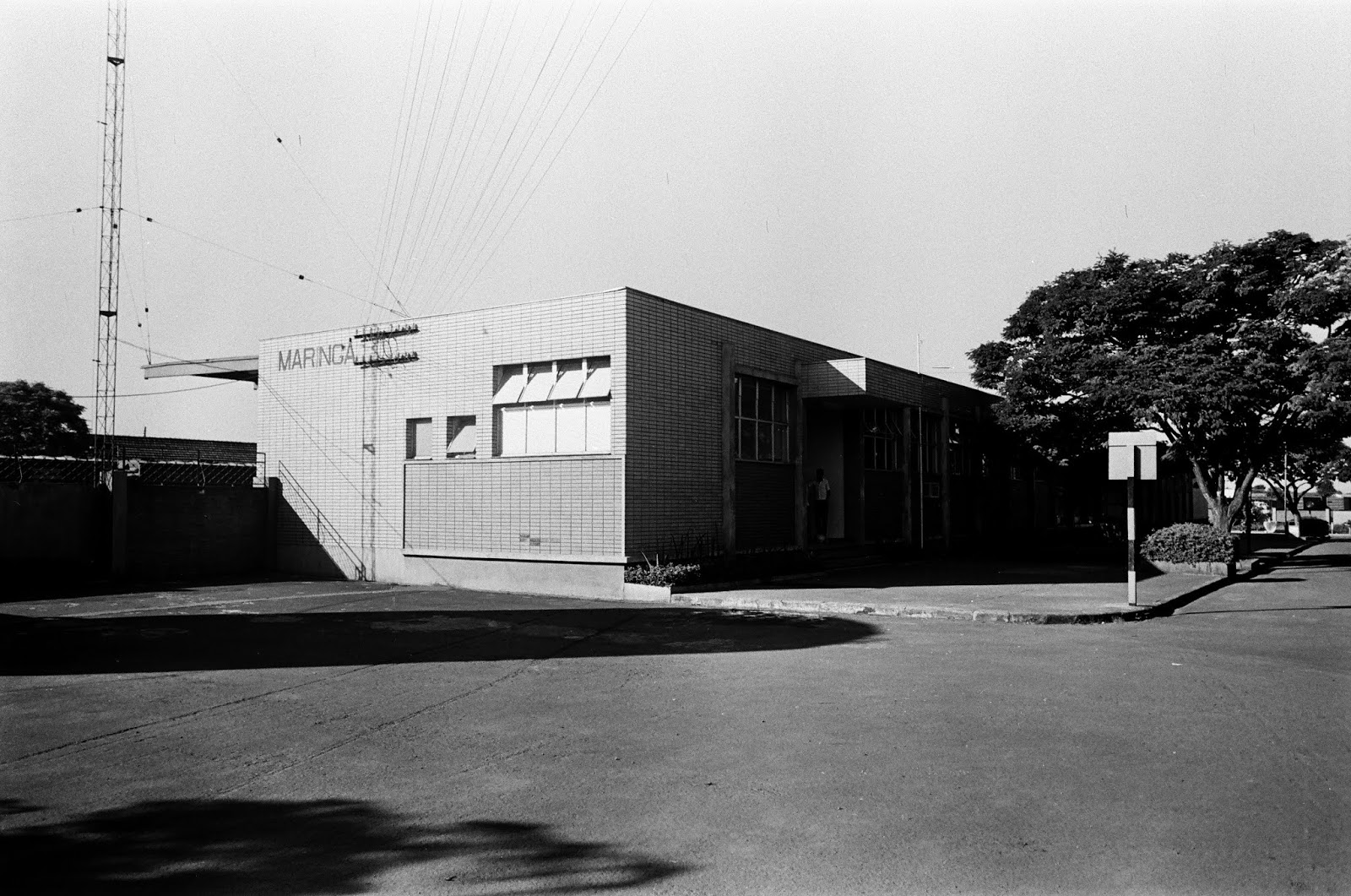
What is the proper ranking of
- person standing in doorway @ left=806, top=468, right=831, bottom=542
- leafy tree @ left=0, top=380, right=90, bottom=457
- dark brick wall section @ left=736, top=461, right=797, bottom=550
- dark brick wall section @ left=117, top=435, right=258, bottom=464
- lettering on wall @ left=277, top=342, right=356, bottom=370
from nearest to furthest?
1. dark brick wall section @ left=736, top=461, right=797, bottom=550
2. lettering on wall @ left=277, top=342, right=356, bottom=370
3. person standing in doorway @ left=806, top=468, right=831, bottom=542
4. dark brick wall section @ left=117, top=435, right=258, bottom=464
5. leafy tree @ left=0, top=380, right=90, bottom=457

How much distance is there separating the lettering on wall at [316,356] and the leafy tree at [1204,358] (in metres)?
17.3

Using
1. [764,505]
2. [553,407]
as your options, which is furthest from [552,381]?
[764,505]

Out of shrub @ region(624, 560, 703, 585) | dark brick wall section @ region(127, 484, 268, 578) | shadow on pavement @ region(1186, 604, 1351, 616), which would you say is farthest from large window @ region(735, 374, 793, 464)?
dark brick wall section @ region(127, 484, 268, 578)

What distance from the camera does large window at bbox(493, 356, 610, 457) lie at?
57.0ft

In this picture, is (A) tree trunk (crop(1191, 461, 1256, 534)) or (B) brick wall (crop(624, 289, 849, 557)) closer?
(B) brick wall (crop(624, 289, 849, 557))

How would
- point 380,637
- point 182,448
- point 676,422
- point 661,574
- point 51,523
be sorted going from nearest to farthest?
1. point 380,637
2. point 661,574
3. point 676,422
4. point 51,523
5. point 182,448

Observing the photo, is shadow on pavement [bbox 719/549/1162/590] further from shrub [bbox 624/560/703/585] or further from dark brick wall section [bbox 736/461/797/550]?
dark brick wall section [bbox 736/461/797/550]

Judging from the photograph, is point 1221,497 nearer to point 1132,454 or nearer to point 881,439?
point 881,439

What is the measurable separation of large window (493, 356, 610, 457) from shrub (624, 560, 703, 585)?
2282mm

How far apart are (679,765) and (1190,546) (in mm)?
18934

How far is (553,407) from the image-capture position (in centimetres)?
1802

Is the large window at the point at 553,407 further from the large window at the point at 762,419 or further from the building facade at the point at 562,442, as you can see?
the large window at the point at 762,419

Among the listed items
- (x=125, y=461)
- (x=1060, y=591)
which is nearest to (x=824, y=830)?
(x=1060, y=591)

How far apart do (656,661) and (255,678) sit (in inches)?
152
